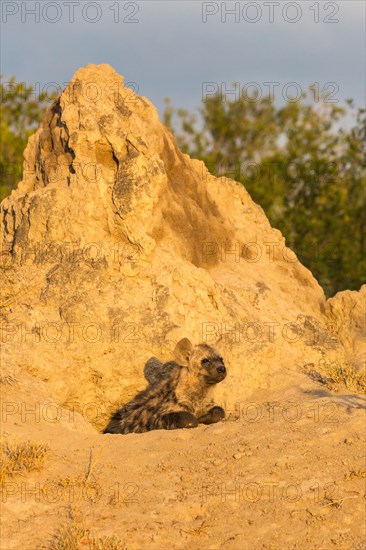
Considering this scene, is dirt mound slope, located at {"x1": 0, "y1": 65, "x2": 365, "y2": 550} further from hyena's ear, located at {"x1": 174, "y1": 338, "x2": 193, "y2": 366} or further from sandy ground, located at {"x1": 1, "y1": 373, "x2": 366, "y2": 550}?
hyena's ear, located at {"x1": 174, "y1": 338, "x2": 193, "y2": 366}

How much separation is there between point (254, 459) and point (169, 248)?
4.56m

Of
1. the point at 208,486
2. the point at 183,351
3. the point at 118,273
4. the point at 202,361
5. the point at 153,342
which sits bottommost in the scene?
the point at 208,486

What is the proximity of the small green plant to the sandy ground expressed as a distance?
7 cm

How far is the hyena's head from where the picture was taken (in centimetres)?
930

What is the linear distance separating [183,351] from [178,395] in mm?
522

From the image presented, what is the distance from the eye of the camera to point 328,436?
6.62 meters

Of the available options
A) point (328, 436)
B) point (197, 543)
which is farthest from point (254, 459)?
point (197, 543)

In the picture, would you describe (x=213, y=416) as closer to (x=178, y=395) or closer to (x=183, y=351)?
(x=178, y=395)

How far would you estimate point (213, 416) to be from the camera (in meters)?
9.11

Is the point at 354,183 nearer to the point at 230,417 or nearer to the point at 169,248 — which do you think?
the point at 169,248

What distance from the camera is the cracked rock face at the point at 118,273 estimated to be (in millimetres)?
9602

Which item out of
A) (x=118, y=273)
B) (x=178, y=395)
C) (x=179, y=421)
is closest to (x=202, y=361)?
(x=178, y=395)

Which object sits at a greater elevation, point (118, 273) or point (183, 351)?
point (118, 273)

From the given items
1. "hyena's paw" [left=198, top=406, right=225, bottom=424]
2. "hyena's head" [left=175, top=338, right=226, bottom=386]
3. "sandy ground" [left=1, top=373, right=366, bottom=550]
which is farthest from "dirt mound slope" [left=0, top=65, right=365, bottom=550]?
"hyena's head" [left=175, top=338, right=226, bottom=386]
